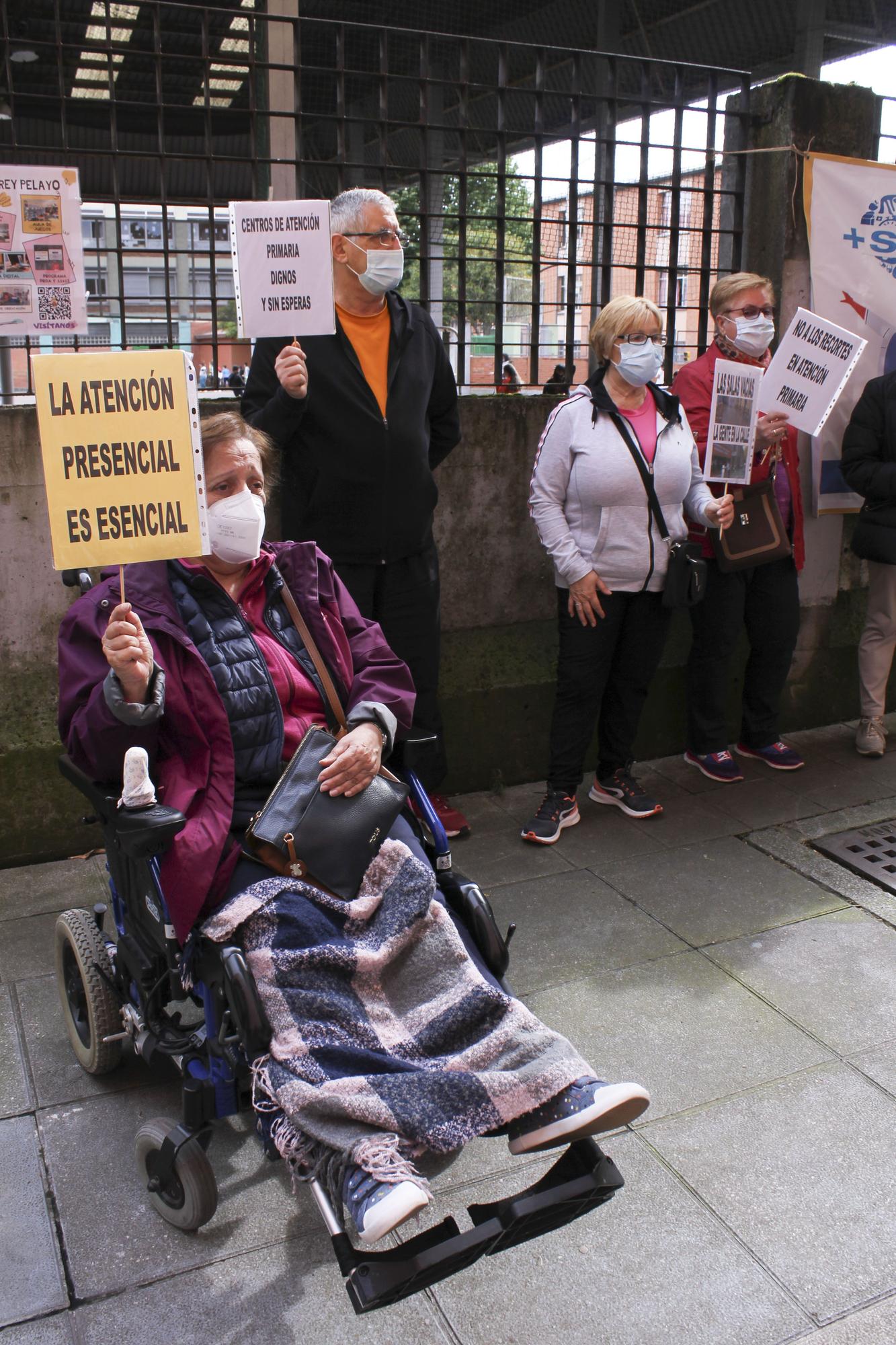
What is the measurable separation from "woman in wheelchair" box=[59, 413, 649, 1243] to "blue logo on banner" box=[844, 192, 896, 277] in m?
3.52

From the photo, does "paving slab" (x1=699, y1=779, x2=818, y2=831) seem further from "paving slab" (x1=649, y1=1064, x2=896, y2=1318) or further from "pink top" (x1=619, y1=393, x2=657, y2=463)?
"paving slab" (x1=649, y1=1064, x2=896, y2=1318)

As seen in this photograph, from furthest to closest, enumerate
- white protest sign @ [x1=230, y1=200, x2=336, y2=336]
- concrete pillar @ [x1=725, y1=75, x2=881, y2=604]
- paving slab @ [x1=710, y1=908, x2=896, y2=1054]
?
concrete pillar @ [x1=725, y1=75, x2=881, y2=604] < white protest sign @ [x1=230, y1=200, x2=336, y2=336] < paving slab @ [x1=710, y1=908, x2=896, y2=1054]

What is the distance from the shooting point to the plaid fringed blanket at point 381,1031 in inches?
73.5

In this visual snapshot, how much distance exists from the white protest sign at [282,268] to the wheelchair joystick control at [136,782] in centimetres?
165

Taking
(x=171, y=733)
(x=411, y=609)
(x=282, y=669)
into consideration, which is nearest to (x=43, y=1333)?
(x=171, y=733)

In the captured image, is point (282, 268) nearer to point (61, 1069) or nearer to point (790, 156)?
point (61, 1069)

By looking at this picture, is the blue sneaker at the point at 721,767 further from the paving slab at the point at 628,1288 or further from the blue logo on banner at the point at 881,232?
the paving slab at the point at 628,1288

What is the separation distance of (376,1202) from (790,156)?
4.68 meters

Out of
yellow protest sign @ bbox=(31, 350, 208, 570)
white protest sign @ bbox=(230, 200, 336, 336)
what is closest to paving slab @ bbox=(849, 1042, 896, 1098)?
yellow protest sign @ bbox=(31, 350, 208, 570)

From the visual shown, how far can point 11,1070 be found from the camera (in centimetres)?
286

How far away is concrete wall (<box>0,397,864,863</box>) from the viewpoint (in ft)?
12.6

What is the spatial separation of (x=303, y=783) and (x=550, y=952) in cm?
135

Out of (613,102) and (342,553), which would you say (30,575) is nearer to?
(342,553)

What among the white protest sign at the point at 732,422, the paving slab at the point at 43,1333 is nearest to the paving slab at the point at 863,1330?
the paving slab at the point at 43,1333
